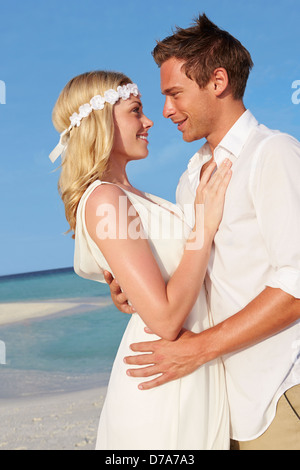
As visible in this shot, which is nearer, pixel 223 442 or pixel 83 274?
pixel 223 442

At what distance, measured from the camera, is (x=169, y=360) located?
210 cm

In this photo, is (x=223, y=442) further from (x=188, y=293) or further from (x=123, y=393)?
(x=188, y=293)

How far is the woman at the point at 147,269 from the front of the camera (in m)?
2.08

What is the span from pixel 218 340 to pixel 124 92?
1317mm

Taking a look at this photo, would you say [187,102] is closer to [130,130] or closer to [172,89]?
[172,89]

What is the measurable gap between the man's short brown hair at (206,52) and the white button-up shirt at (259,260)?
444 mm

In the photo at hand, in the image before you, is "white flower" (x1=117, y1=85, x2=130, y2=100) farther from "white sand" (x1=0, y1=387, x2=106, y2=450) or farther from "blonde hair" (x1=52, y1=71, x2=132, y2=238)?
"white sand" (x1=0, y1=387, x2=106, y2=450)

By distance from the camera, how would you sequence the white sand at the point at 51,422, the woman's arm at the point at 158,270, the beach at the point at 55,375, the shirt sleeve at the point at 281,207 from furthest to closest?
1. the beach at the point at 55,375
2. the white sand at the point at 51,422
3. the woman's arm at the point at 158,270
4. the shirt sleeve at the point at 281,207

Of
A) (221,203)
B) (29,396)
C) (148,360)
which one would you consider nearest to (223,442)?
(148,360)

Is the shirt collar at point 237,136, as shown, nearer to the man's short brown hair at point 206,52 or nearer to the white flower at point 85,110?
the man's short brown hair at point 206,52

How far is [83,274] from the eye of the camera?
8.71 feet

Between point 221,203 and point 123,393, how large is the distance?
2.82 ft

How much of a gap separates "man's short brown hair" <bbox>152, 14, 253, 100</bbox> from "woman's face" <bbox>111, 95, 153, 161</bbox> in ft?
0.90

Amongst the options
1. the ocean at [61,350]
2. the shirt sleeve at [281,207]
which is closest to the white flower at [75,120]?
the shirt sleeve at [281,207]
